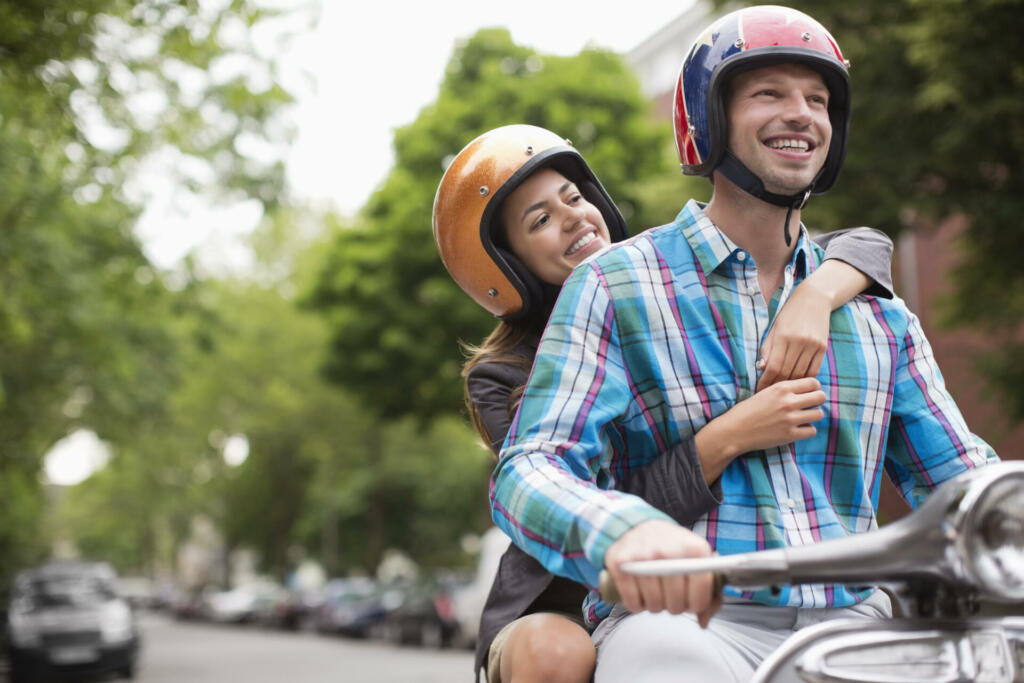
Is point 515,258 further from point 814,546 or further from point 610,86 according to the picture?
point 610,86

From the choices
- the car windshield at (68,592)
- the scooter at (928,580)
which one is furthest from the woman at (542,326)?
the car windshield at (68,592)

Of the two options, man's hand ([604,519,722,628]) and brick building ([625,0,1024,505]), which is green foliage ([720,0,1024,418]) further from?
man's hand ([604,519,722,628])

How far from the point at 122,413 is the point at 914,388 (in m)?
18.1

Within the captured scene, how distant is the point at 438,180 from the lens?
762 inches

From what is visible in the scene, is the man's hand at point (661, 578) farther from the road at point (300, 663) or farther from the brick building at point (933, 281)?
the road at point (300, 663)

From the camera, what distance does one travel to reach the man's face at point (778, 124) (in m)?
1.92

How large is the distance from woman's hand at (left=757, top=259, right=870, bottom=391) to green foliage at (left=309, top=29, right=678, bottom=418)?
15809mm

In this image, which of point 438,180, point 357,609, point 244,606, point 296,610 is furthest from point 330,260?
point 244,606

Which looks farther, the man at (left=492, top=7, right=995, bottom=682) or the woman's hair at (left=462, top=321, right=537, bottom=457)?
the woman's hair at (left=462, top=321, right=537, bottom=457)

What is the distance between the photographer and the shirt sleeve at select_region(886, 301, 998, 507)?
1.99 meters

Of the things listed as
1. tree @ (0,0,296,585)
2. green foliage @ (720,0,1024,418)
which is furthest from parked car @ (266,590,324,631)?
green foliage @ (720,0,1024,418)

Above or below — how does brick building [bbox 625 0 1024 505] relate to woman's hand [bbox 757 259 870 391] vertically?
above

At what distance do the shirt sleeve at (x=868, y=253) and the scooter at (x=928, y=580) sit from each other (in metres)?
0.86

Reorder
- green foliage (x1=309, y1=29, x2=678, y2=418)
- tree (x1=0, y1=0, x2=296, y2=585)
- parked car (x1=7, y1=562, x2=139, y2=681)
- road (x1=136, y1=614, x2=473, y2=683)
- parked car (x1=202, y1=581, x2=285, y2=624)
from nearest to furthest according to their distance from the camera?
tree (x1=0, y1=0, x2=296, y2=585), parked car (x1=7, y1=562, x2=139, y2=681), road (x1=136, y1=614, x2=473, y2=683), green foliage (x1=309, y1=29, x2=678, y2=418), parked car (x1=202, y1=581, x2=285, y2=624)
